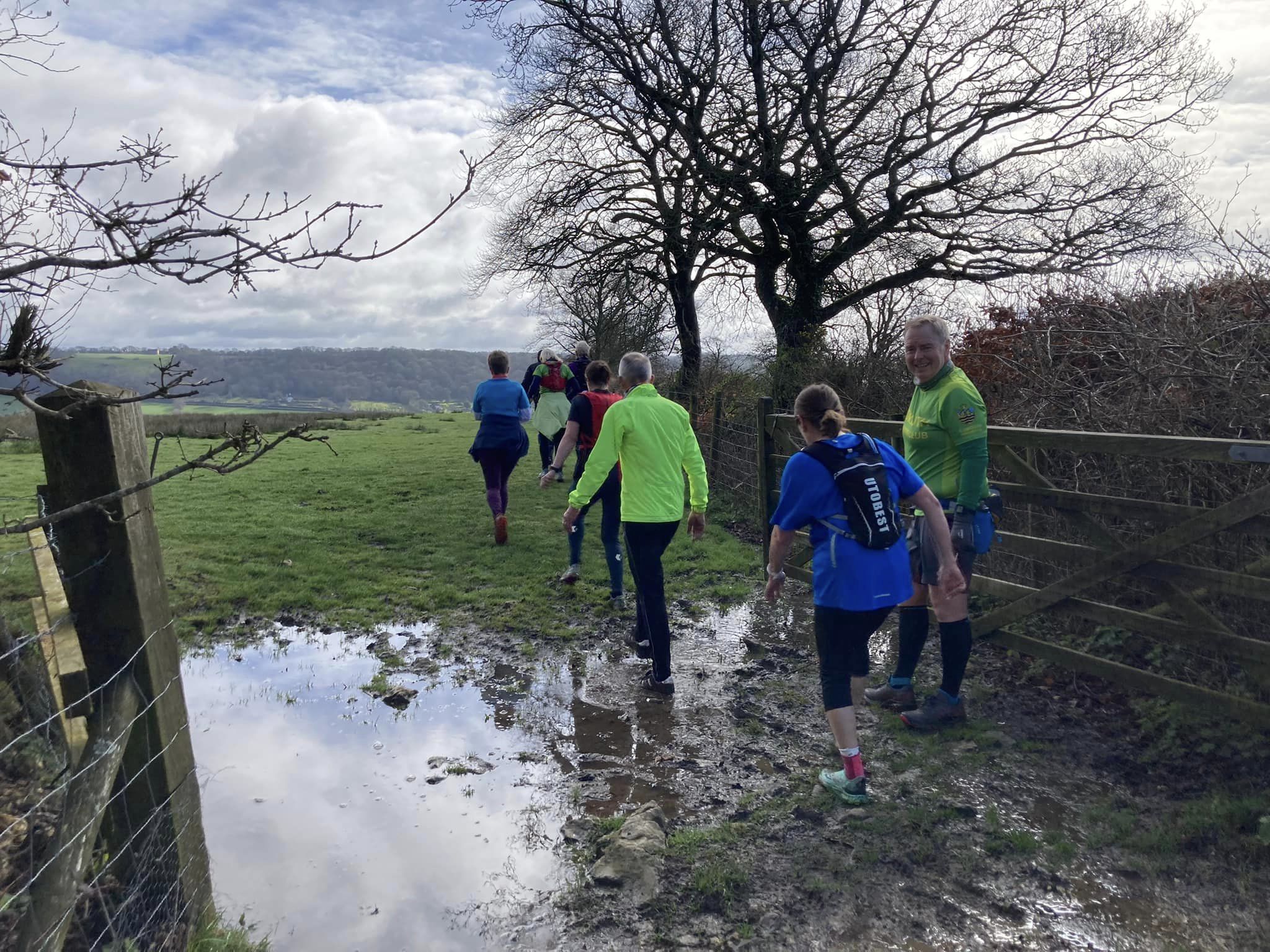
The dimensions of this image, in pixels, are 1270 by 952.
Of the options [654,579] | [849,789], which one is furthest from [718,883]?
[654,579]

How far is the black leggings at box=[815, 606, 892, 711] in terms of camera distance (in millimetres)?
3980

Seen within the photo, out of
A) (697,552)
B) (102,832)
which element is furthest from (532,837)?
(697,552)

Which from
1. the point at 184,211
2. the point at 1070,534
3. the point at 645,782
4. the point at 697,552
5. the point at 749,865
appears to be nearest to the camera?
the point at 184,211

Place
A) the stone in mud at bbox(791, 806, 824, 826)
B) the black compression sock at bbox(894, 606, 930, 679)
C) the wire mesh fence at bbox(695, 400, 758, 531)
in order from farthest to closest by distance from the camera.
Result: the wire mesh fence at bbox(695, 400, 758, 531), the black compression sock at bbox(894, 606, 930, 679), the stone in mud at bbox(791, 806, 824, 826)

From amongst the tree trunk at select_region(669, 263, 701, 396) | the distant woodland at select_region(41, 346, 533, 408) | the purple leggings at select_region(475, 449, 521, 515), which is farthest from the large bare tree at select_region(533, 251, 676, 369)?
the distant woodland at select_region(41, 346, 533, 408)

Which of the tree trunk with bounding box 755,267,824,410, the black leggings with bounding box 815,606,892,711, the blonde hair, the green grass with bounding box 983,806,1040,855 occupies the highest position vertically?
the tree trunk with bounding box 755,267,824,410

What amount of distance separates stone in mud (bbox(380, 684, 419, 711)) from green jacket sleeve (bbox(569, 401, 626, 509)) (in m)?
1.53

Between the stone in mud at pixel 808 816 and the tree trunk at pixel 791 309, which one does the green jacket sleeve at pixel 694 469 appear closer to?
the stone in mud at pixel 808 816

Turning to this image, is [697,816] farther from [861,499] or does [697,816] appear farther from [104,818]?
[104,818]

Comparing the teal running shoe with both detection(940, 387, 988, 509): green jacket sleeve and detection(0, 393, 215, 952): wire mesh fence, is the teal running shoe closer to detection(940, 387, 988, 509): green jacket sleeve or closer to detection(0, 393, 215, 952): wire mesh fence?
detection(940, 387, 988, 509): green jacket sleeve

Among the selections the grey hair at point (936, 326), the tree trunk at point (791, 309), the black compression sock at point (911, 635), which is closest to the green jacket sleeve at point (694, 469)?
the black compression sock at point (911, 635)

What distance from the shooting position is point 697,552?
9453mm

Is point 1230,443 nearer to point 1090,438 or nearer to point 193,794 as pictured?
point 1090,438

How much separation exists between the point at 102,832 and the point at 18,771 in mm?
1575
